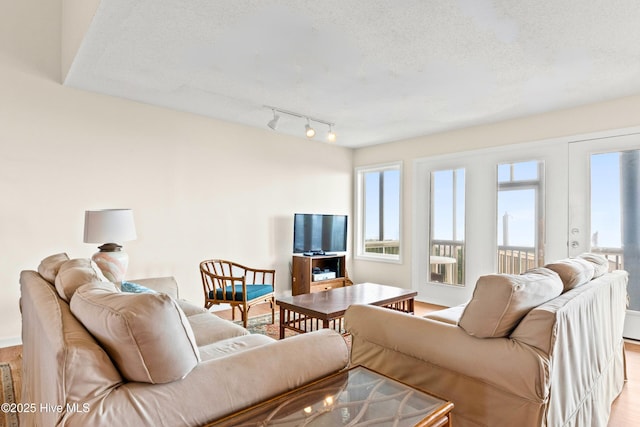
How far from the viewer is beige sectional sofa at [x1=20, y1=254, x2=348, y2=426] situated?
92 centimetres

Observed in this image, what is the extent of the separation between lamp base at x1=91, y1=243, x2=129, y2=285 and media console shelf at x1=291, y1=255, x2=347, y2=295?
2.33 metres

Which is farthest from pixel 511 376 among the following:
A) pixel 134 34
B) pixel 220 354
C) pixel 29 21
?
pixel 29 21

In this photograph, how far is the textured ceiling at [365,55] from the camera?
2139 mm

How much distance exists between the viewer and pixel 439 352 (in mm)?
1618

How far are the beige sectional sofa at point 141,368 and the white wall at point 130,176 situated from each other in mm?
2477

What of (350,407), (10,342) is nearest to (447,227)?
(350,407)

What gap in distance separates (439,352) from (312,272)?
11.4ft

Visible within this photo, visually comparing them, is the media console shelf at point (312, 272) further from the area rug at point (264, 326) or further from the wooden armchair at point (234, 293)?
the wooden armchair at point (234, 293)

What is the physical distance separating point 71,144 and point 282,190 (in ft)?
8.28

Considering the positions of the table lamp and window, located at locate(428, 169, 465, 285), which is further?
window, located at locate(428, 169, 465, 285)

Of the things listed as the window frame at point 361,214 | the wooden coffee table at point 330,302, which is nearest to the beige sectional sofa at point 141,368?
the wooden coffee table at point 330,302

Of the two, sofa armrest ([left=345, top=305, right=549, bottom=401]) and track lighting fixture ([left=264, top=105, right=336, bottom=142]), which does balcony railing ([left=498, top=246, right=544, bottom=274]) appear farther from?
sofa armrest ([left=345, top=305, right=549, bottom=401])

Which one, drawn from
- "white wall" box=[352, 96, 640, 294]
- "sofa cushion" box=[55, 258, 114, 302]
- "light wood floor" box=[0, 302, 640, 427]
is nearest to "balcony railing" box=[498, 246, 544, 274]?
"white wall" box=[352, 96, 640, 294]

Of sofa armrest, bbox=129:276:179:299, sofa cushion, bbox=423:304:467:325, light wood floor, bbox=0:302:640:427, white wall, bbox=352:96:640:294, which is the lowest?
light wood floor, bbox=0:302:640:427
